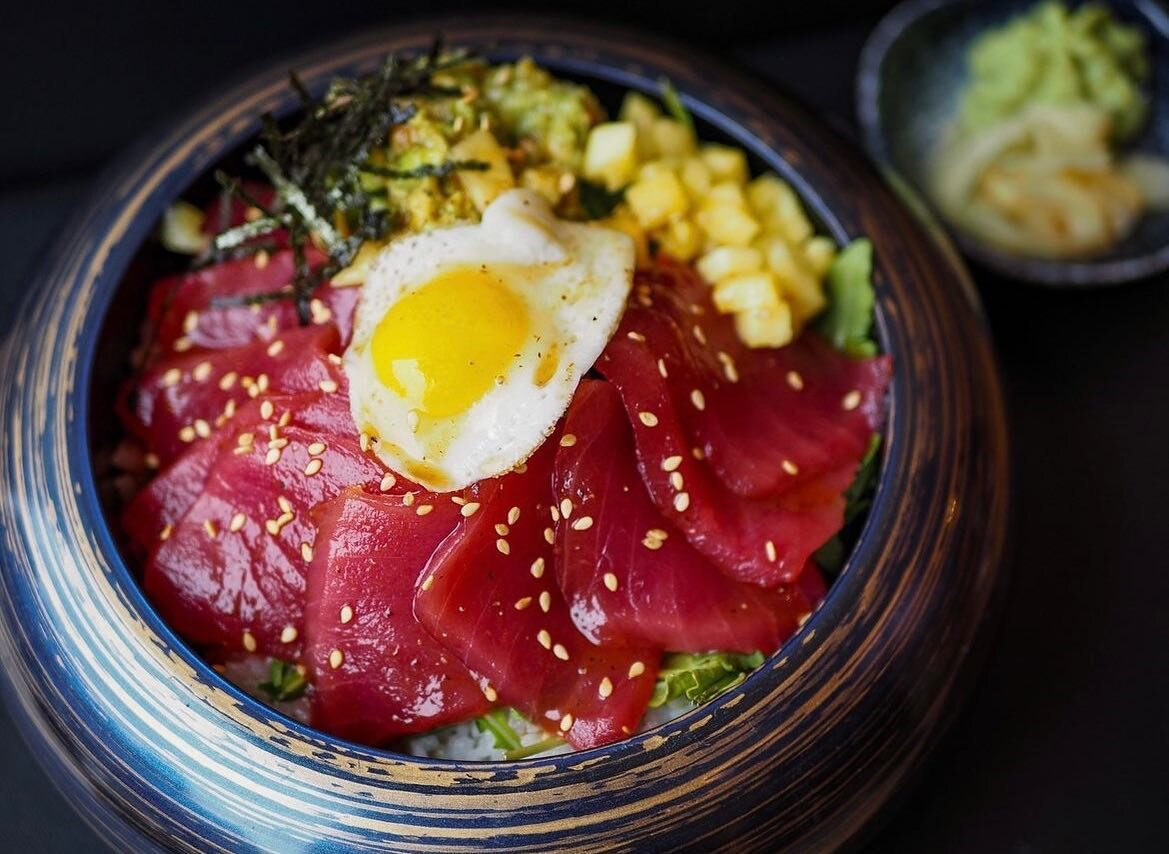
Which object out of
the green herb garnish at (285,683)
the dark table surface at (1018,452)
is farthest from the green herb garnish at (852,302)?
the green herb garnish at (285,683)

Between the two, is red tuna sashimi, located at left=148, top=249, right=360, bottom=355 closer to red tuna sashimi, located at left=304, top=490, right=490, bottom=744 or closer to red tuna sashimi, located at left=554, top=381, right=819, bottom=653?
red tuna sashimi, located at left=304, top=490, right=490, bottom=744

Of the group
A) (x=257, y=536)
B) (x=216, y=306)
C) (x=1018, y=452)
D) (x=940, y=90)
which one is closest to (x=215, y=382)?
(x=216, y=306)

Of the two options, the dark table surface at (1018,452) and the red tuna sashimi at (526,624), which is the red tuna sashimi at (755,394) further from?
the dark table surface at (1018,452)

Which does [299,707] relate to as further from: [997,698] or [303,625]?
[997,698]

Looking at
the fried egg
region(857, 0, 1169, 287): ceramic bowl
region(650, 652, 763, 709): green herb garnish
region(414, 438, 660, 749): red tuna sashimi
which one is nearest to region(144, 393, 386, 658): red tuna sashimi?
the fried egg

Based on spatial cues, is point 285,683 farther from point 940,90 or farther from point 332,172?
point 940,90

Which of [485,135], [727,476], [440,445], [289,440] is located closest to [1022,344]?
[727,476]
